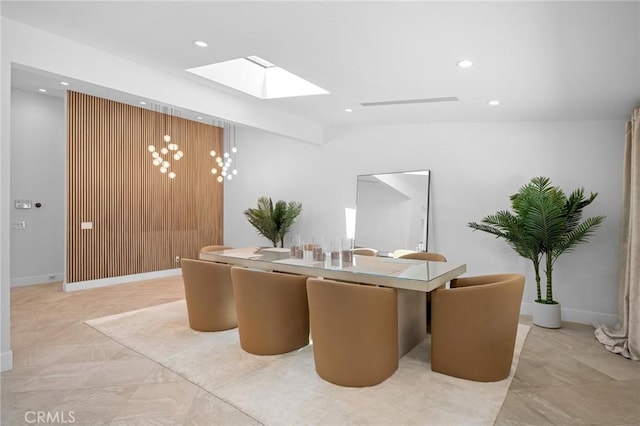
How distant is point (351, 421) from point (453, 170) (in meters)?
4.09

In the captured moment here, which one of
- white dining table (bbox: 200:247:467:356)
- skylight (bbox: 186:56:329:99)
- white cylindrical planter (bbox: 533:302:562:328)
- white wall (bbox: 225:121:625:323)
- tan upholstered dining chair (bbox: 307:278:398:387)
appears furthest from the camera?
white wall (bbox: 225:121:625:323)

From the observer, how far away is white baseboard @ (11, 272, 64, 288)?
6.07 meters

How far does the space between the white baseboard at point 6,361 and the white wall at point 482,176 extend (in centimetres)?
467

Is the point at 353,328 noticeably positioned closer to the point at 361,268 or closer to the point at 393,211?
the point at 361,268

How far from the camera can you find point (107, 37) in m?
3.23

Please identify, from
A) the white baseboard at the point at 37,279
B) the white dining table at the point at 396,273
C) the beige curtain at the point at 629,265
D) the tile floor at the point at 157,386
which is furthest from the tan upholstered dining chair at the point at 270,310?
the white baseboard at the point at 37,279

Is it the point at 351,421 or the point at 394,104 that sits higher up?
the point at 394,104

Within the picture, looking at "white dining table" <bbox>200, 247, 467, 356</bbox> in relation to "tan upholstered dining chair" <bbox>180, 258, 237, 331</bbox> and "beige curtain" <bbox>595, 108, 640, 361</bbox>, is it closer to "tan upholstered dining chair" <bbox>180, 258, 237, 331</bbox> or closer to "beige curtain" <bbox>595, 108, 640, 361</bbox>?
"tan upholstered dining chair" <bbox>180, 258, 237, 331</bbox>

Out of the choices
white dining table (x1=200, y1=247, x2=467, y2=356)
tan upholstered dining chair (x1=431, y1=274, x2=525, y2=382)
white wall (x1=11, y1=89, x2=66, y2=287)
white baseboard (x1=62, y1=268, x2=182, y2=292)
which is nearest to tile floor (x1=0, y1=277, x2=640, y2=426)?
tan upholstered dining chair (x1=431, y1=274, x2=525, y2=382)

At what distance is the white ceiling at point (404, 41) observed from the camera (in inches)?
94.7

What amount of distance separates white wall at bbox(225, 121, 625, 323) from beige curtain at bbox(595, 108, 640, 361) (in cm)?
39

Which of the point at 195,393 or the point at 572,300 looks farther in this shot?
the point at 572,300

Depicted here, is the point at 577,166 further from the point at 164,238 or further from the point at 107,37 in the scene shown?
the point at 164,238

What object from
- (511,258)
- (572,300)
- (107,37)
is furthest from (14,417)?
(572,300)
